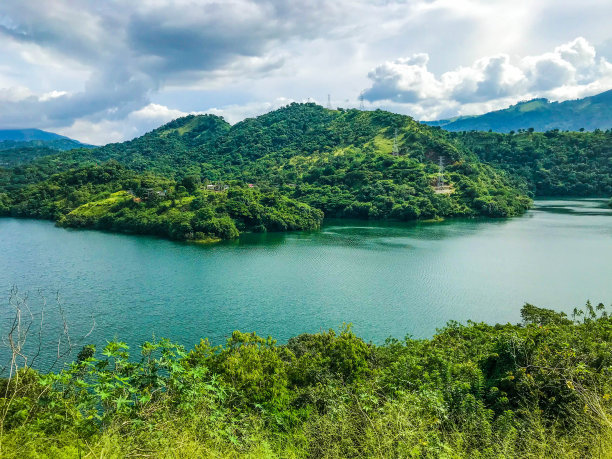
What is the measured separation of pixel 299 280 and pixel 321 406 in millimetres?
22089

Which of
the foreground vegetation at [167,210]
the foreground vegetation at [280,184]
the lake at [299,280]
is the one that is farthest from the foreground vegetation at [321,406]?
the foreground vegetation at [280,184]

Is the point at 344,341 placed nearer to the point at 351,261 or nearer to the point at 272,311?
the point at 272,311

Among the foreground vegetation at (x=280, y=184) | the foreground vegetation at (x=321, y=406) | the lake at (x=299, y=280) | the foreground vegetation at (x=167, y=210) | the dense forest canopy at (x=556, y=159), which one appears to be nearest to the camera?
the foreground vegetation at (x=321, y=406)

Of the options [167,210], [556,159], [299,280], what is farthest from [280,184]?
[556,159]

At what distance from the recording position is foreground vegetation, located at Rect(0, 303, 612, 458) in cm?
543

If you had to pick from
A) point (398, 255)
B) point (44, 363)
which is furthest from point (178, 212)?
point (44, 363)

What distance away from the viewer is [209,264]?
37906 millimetres

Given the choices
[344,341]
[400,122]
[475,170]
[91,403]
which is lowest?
[344,341]

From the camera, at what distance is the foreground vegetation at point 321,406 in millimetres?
5434

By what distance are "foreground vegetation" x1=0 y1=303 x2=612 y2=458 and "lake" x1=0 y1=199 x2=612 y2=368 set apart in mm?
7612

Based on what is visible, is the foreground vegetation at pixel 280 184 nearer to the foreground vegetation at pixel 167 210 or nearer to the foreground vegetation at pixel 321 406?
the foreground vegetation at pixel 167 210

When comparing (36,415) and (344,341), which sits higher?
Result: (36,415)

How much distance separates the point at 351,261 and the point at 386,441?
110ft

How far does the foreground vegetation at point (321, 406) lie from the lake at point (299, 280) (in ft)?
25.0
